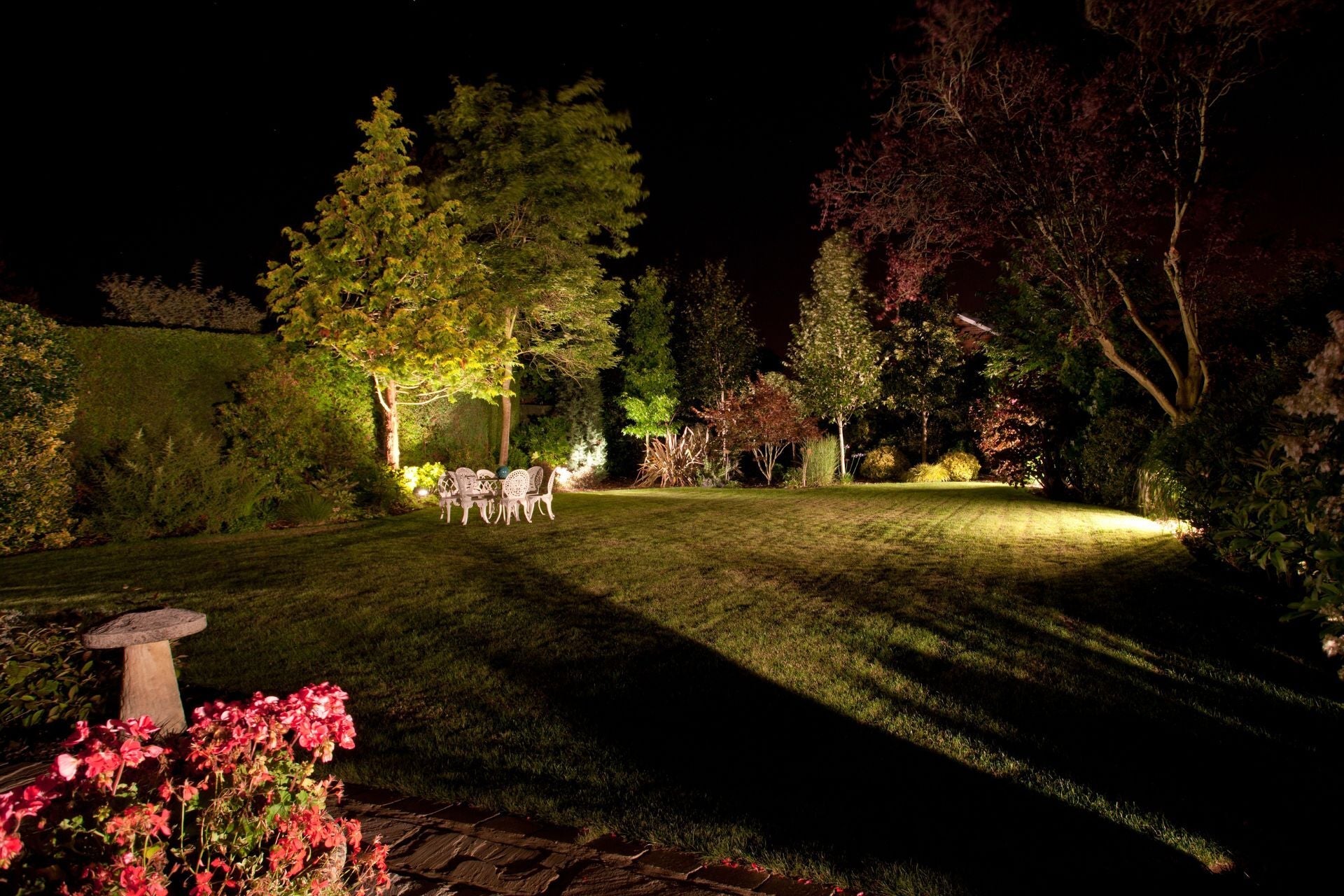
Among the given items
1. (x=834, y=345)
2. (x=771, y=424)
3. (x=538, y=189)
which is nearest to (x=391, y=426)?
(x=538, y=189)

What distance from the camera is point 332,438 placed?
444 inches

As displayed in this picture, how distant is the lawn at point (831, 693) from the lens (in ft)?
7.61

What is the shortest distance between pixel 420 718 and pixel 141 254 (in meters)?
20.0

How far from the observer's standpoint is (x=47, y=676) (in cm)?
326

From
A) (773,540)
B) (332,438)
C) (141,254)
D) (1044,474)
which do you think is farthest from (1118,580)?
(141,254)

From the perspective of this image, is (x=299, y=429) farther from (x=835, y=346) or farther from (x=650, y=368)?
(x=835, y=346)

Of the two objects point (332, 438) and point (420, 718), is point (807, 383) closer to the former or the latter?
point (332, 438)

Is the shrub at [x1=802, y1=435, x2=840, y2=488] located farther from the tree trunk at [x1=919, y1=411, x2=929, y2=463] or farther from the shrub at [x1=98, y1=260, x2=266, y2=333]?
the shrub at [x1=98, y1=260, x2=266, y2=333]

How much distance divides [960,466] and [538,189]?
48.6 ft

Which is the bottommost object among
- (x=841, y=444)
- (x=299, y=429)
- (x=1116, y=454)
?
(x=1116, y=454)

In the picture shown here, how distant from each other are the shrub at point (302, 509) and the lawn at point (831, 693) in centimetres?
277

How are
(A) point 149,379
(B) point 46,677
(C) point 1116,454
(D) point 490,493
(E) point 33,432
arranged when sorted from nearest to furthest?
1. (B) point 46,677
2. (E) point 33,432
3. (A) point 149,379
4. (D) point 490,493
5. (C) point 1116,454

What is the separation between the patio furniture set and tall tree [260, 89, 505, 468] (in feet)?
7.59

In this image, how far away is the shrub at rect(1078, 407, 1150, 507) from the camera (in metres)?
11.5
